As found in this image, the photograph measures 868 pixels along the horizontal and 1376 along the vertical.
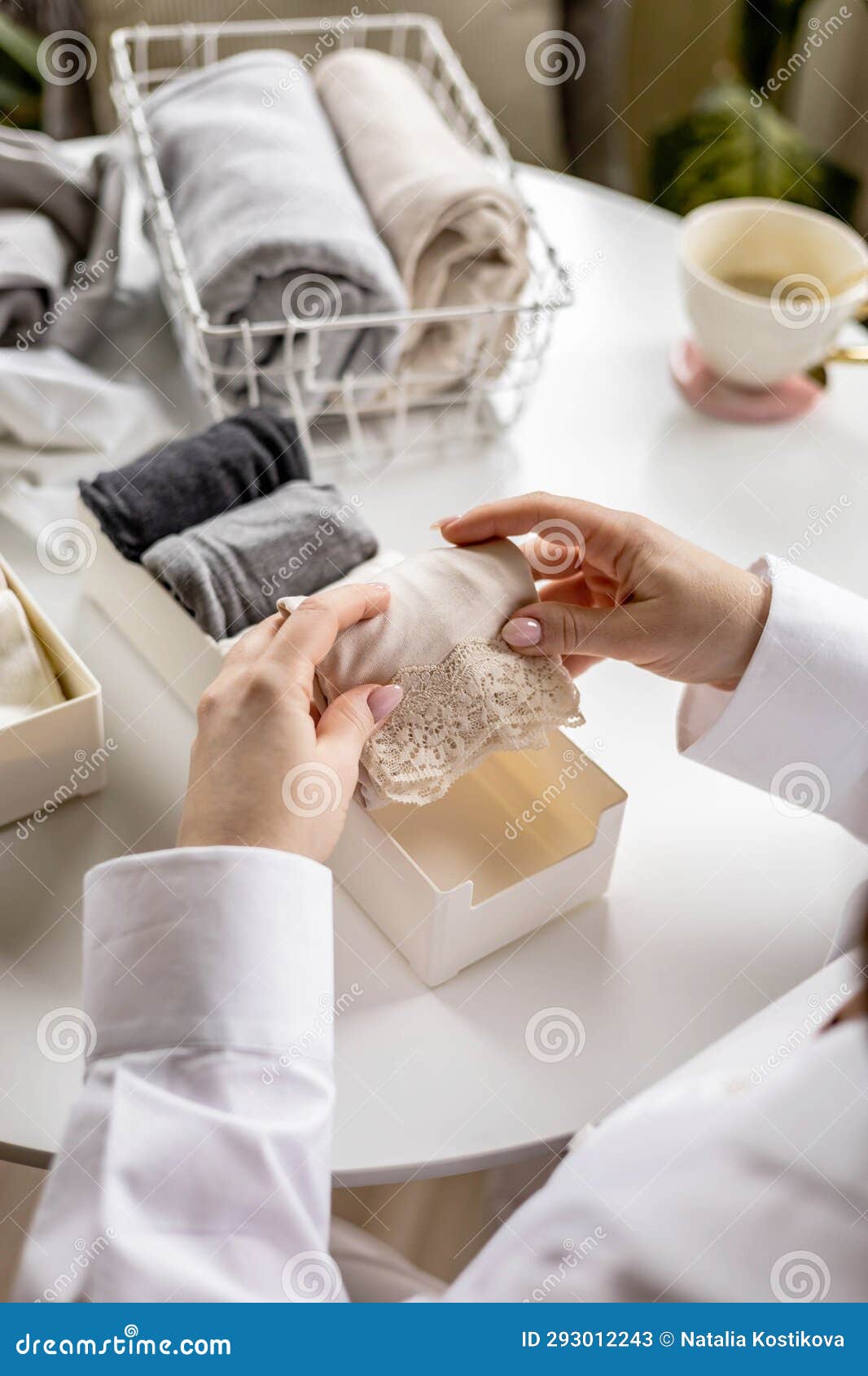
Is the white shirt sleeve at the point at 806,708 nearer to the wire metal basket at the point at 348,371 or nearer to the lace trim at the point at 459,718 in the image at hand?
the lace trim at the point at 459,718

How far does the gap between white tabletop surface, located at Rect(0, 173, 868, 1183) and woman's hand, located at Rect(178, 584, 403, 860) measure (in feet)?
0.38

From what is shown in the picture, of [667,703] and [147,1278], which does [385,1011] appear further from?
[667,703]

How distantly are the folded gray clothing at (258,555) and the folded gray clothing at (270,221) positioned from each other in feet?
0.74

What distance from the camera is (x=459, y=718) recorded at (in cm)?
74

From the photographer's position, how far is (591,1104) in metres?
0.70

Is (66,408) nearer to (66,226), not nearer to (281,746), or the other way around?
(66,226)

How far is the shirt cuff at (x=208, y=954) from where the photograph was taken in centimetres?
63

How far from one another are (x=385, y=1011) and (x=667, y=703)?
35 cm

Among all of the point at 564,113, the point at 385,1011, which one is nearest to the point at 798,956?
the point at 385,1011

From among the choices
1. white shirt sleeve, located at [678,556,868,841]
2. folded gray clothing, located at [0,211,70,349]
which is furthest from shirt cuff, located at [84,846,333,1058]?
folded gray clothing, located at [0,211,70,349]

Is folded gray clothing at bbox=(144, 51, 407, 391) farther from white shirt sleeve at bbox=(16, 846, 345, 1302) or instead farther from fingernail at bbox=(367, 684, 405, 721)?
white shirt sleeve at bbox=(16, 846, 345, 1302)

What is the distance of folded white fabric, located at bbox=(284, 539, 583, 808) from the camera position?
0.73m

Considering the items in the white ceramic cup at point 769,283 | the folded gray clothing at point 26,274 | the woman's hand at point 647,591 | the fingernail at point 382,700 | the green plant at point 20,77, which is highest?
the white ceramic cup at point 769,283

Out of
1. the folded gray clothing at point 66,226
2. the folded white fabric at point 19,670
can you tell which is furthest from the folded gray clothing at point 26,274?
the folded white fabric at point 19,670
